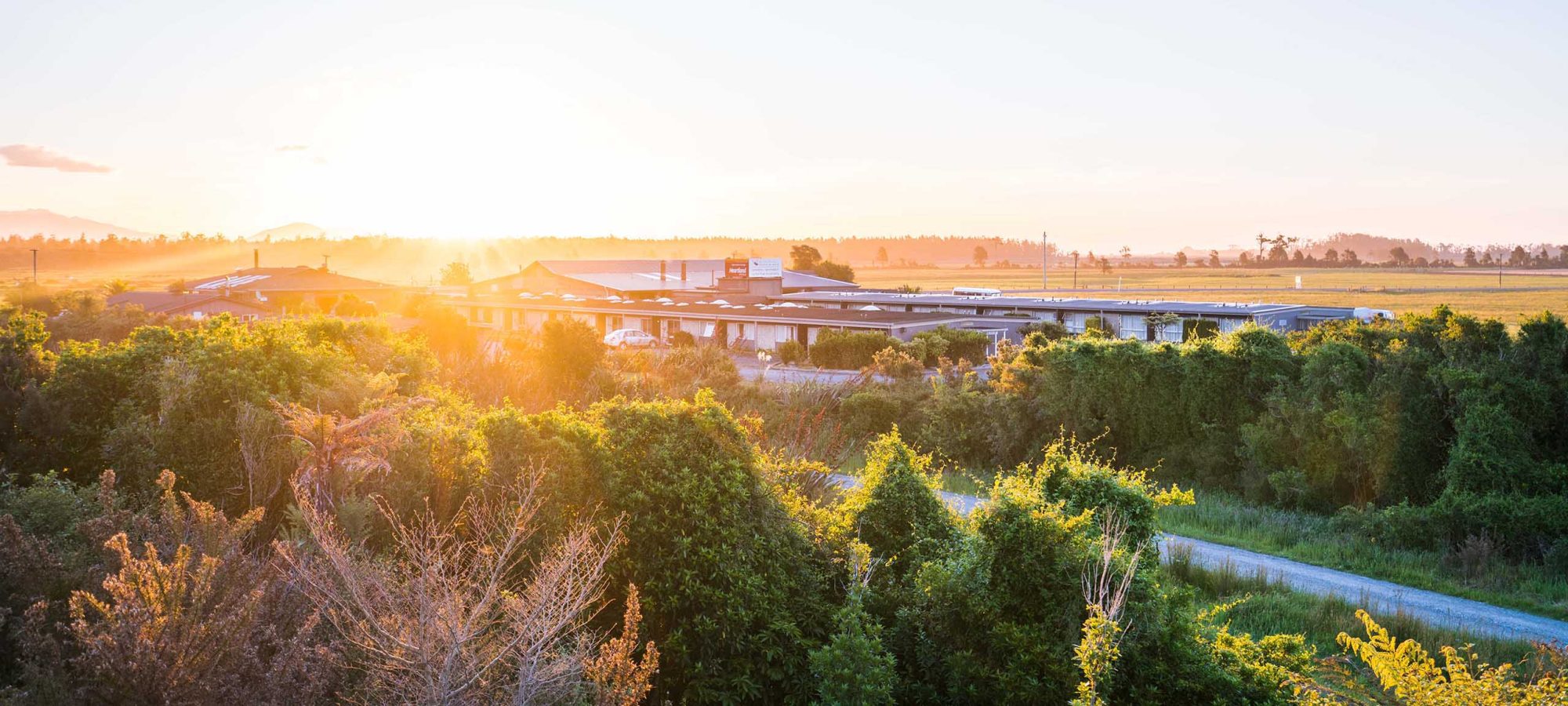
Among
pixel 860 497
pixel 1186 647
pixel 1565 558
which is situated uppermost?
pixel 860 497

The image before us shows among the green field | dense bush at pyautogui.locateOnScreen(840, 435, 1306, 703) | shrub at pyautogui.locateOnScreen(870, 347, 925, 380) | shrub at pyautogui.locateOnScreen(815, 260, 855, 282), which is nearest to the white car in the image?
shrub at pyautogui.locateOnScreen(870, 347, 925, 380)

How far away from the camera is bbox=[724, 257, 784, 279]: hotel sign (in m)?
73.3

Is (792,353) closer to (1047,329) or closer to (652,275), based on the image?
(1047,329)

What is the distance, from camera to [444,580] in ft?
17.6

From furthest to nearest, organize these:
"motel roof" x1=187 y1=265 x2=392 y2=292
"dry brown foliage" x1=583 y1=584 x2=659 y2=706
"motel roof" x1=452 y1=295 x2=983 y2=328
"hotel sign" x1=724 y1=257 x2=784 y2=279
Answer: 1. "hotel sign" x1=724 y1=257 x2=784 y2=279
2. "motel roof" x1=187 y1=265 x2=392 y2=292
3. "motel roof" x1=452 y1=295 x2=983 y2=328
4. "dry brown foliage" x1=583 y1=584 x2=659 y2=706

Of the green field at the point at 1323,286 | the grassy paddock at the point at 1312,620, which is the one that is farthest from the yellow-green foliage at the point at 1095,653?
the green field at the point at 1323,286

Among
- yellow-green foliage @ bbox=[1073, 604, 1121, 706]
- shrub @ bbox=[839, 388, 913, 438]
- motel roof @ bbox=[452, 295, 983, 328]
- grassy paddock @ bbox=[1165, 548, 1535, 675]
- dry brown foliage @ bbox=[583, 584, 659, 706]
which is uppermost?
motel roof @ bbox=[452, 295, 983, 328]

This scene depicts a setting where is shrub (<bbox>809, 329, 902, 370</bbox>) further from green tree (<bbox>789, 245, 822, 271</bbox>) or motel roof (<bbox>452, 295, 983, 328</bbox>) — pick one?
green tree (<bbox>789, 245, 822, 271</bbox>)

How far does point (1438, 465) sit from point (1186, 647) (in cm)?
1481

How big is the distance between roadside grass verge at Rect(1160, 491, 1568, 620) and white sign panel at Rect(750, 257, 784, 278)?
56.1 meters

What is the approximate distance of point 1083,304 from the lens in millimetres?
52062

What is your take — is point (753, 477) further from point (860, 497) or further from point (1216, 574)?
point (1216, 574)

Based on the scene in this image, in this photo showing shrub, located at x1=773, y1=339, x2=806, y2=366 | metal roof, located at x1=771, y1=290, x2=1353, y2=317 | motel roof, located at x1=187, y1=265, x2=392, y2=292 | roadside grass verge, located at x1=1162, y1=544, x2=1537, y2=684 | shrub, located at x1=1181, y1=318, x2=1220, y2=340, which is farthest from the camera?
motel roof, located at x1=187, y1=265, x2=392, y2=292

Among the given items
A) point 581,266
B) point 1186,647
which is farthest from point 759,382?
point 581,266
